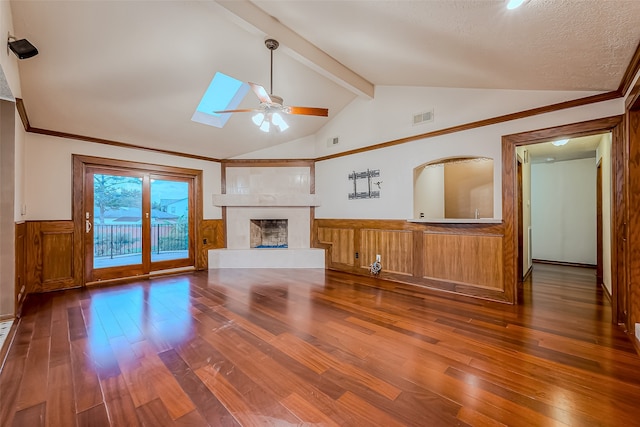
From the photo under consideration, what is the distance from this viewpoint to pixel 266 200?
5836mm

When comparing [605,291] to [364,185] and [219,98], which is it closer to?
[364,185]

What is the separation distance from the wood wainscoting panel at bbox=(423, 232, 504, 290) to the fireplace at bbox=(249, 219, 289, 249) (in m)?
3.15

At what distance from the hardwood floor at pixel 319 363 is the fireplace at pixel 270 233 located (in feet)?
8.59

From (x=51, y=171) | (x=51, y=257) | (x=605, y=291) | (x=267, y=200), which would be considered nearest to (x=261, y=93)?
(x=267, y=200)

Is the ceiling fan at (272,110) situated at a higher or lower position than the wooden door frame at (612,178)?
higher

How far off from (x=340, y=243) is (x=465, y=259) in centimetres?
229

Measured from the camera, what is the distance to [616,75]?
246cm

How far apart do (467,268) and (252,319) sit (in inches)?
115

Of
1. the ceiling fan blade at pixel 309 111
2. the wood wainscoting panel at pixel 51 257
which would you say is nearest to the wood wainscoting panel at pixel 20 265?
the wood wainscoting panel at pixel 51 257

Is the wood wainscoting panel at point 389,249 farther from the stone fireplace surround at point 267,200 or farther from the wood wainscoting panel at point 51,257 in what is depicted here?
the wood wainscoting panel at point 51,257

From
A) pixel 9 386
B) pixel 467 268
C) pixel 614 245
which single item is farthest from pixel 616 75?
pixel 9 386

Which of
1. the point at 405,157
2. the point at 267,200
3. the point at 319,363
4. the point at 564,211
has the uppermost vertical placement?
the point at 405,157

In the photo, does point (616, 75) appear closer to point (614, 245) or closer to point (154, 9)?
point (614, 245)

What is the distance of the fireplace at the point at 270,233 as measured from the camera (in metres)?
6.11
